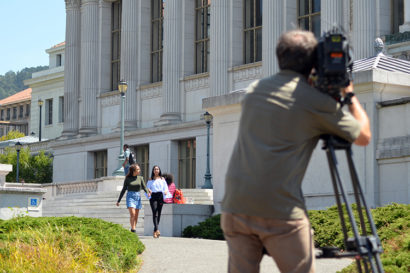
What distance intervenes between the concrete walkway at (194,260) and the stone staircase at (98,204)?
13.7m

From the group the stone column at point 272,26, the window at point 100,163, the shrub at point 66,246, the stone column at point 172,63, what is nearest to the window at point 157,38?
the stone column at point 172,63

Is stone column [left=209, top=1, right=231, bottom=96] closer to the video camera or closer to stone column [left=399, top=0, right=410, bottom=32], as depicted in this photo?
stone column [left=399, top=0, right=410, bottom=32]

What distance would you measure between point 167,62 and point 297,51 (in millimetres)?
47094

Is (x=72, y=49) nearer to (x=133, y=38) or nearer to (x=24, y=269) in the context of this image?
(x=133, y=38)

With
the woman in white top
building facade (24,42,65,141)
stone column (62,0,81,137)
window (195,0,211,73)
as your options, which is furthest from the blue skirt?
building facade (24,42,65,141)

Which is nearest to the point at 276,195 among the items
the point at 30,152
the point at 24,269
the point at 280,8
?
the point at 24,269

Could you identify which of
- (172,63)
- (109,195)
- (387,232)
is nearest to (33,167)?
(172,63)

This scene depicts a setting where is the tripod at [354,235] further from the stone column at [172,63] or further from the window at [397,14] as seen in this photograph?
the stone column at [172,63]

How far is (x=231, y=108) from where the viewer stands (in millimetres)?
18656

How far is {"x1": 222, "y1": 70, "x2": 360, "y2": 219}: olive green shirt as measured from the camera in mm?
4867

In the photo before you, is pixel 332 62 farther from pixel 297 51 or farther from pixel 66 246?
pixel 66 246

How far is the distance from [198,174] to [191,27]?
9.30 meters

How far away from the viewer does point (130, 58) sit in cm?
5475

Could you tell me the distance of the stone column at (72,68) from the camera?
59.6 m
